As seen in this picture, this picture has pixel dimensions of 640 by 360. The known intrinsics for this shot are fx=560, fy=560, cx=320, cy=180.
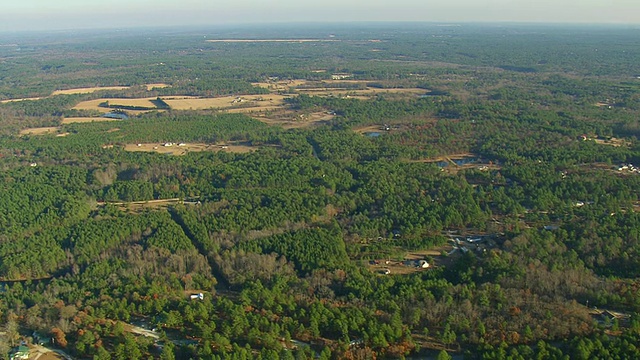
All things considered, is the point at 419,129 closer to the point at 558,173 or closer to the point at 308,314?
the point at 558,173

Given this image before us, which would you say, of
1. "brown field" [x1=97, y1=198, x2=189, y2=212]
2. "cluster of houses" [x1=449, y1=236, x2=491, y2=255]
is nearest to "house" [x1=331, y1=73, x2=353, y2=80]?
"brown field" [x1=97, y1=198, x2=189, y2=212]

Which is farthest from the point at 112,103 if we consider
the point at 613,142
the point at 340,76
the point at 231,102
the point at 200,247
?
the point at 613,142

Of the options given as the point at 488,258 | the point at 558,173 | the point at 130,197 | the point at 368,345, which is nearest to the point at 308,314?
the point at 368,345

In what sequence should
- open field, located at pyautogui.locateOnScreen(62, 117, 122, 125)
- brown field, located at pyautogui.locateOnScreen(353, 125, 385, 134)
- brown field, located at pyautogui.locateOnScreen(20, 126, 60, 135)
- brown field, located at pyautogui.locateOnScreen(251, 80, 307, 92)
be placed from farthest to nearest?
brown field, located at pyautogui.locateOnScreen(251, 80, 307, 92) → open field, located at pyautogui.locateOnScreen(62, 117, 122, 125) → brown field, located at pyautogui.locateOnScreen(353, 125, 385, 134) → brown field, located at pyautogui.locateOnScreen(20, 126, 60, 135)

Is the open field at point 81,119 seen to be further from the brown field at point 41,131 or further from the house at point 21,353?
the house at point 21,353

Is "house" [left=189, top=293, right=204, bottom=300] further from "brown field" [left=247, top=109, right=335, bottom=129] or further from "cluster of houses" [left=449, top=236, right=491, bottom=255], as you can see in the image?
"brown field" [left=247, top=109, right=335, bottom=129]

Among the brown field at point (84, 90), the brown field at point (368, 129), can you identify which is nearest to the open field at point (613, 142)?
the brown field at point (368, 129)

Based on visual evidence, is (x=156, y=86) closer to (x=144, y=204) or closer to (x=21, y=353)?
(x=144, y=204)
